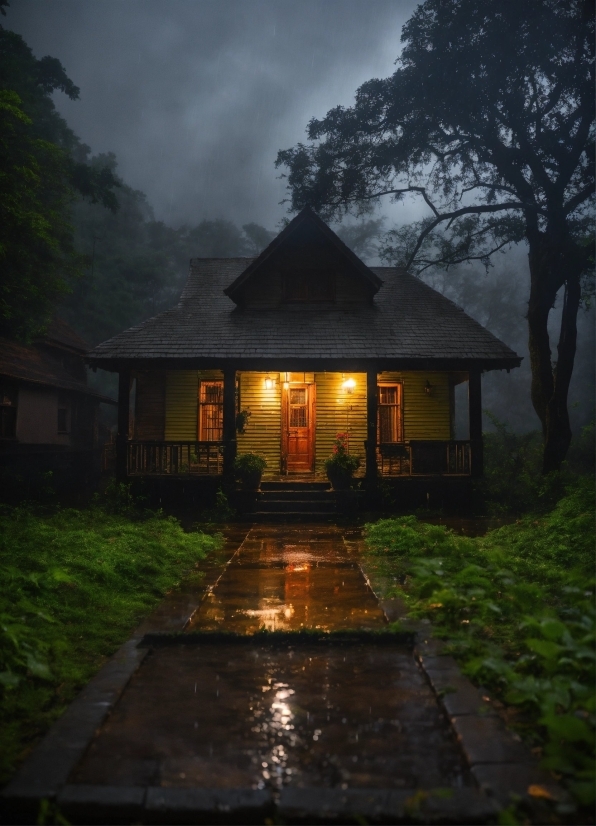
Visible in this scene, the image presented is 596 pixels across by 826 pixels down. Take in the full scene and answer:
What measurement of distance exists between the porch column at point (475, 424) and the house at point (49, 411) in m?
10.5

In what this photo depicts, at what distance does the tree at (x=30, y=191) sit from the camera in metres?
16.2

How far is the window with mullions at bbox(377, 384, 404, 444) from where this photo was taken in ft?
57.8

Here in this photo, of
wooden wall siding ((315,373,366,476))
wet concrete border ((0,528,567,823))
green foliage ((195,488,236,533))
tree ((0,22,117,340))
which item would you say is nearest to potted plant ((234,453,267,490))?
green foliage ((195,488,236,533))

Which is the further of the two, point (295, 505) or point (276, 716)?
point (295, 505)

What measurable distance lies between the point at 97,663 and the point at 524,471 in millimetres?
14138

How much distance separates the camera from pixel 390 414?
58.2ft

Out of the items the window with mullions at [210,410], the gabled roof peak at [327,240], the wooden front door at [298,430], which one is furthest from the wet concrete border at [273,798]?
the gabled roof peak at [327,240]

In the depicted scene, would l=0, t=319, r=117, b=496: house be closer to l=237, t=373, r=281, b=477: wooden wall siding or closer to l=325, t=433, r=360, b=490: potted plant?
l=237, t=373, r=281, b=477: wooden wall siding

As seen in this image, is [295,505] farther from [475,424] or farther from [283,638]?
[283,638]

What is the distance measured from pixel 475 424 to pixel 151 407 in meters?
9.42

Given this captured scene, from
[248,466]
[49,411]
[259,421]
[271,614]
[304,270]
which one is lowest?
[271,614]

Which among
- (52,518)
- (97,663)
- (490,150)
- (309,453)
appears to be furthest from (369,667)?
(490,150)

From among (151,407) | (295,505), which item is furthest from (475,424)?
(151,407)

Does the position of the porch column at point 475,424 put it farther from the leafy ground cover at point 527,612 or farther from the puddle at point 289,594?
the puddle at point 289,594
